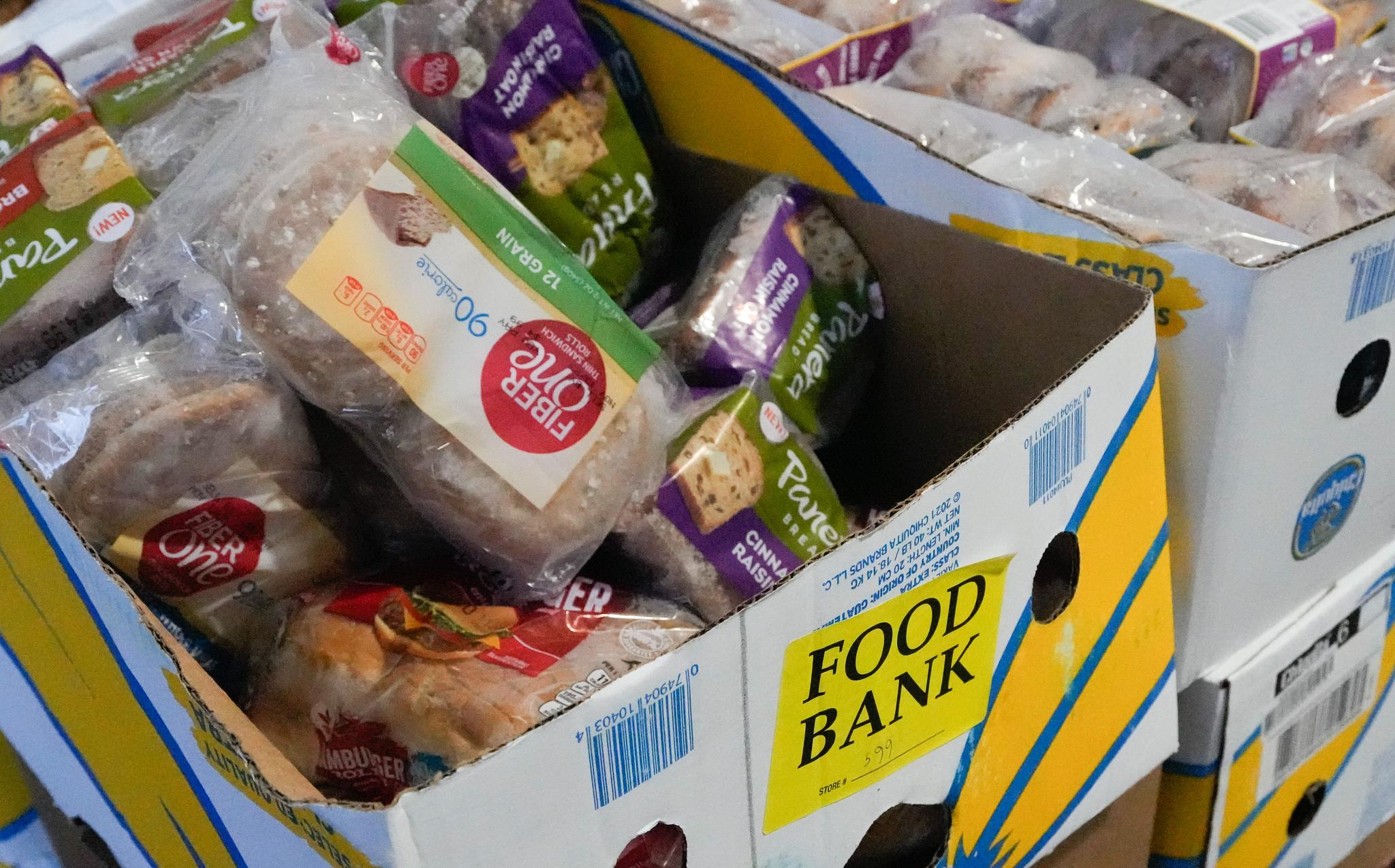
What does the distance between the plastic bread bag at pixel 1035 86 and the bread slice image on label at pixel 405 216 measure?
0.62 metres

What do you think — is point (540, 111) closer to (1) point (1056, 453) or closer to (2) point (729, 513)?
(2) point (729, 513)

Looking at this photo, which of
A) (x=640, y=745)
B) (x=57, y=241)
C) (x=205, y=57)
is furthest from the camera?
(x=205, y=57)

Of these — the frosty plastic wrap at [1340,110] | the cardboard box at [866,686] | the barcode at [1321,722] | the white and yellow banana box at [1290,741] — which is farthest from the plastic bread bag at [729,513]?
the frosty plastic wrap at [1340,110]

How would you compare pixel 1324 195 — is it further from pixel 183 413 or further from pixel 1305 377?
pixel 183 413

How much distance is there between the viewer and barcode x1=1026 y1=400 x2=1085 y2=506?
0.65 m

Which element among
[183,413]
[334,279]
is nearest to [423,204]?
[334,279]

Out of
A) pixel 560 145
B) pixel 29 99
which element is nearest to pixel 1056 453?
pixel 560 145

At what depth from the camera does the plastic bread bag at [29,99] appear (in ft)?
2.57

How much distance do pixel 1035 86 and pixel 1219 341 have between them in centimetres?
43

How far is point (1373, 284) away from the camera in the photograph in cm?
80

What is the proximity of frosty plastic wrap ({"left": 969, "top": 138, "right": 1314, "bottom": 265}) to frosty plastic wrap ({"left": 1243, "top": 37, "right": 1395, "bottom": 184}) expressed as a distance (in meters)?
0.22

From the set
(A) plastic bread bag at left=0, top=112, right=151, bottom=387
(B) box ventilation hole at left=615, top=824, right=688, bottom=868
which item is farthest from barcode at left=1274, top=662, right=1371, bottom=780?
(A) plastic bread bag at left=0, top=112, right=151, bottom=387

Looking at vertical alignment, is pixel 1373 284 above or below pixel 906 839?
above

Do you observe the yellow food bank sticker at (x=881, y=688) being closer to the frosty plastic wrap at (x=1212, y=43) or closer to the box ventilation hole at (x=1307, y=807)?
the box ventilation hole at (x=1307, y=807)
